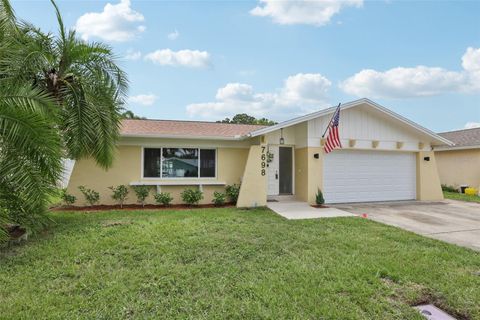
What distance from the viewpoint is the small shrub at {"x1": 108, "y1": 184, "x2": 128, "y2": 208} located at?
34.3 feet

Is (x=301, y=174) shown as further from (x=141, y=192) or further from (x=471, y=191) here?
Result: (x=471, y=191)

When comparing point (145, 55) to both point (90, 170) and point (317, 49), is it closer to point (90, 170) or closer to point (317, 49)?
point (90, 170)

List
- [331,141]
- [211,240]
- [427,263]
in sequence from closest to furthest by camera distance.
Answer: [427,263] < [211,240] < [331,141]

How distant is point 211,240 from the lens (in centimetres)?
603

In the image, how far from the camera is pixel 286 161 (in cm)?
1224

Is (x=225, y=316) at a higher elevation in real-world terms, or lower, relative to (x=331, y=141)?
lower

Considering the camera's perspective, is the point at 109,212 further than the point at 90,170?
No

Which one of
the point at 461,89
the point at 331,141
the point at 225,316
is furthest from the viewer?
the point at 461,89

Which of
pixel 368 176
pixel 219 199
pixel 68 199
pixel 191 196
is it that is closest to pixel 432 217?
pixel 368 176

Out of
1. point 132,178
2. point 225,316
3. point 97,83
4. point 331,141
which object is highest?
point 97,83

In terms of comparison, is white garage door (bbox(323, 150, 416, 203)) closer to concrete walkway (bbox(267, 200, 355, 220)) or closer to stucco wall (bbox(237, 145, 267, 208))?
concrete walkway (bbox(267, 200, 355, 220))

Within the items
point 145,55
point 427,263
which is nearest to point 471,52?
point 427,263

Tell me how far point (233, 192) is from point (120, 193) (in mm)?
4364

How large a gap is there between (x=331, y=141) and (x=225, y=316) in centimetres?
834
